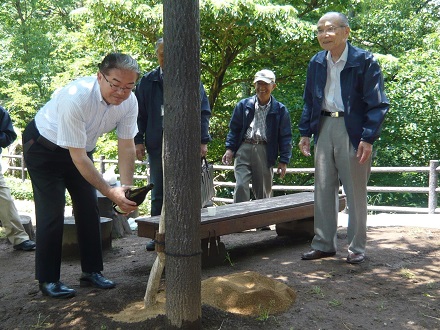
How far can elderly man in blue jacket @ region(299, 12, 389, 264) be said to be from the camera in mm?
4289

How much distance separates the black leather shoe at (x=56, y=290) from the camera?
375cm

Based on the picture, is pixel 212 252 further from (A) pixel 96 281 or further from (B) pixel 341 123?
(B) pixel 341 123

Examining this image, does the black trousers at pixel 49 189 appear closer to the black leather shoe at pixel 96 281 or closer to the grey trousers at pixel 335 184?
the black leather shoe at pixel 96 281

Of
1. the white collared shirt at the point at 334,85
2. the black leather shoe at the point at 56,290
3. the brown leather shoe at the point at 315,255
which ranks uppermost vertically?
the white collared shirt at the point at 334,85

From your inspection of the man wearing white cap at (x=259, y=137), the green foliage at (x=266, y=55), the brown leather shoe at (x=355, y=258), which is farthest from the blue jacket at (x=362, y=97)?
the green foliage at (x=266, y=55)

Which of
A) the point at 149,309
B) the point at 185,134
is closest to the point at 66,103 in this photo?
the point at 185,134

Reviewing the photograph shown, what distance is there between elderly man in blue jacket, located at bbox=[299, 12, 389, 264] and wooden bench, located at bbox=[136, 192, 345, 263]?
41 cm

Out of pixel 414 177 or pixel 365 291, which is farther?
pixel 414 177

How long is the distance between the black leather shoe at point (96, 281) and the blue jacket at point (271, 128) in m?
2.62

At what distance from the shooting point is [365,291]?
12.5ft

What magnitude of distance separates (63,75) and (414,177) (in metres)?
10.7

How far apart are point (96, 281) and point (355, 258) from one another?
1995mm

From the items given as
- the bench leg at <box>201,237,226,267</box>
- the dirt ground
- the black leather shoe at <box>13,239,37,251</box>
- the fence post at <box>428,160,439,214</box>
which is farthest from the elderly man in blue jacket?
the fence post at <box>428,160,439,214</box>

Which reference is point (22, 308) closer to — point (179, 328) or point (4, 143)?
point (179, 328)
